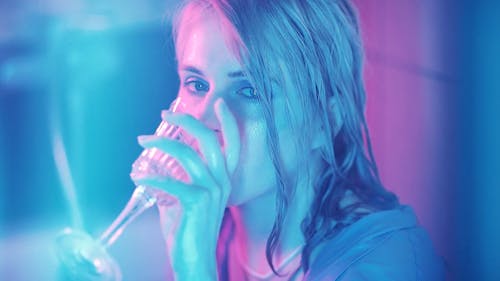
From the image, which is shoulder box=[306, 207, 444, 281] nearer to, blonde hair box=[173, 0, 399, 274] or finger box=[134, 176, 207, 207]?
blonde hair box=[173, 0, 399, 274]

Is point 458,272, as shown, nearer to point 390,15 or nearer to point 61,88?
point 390,15

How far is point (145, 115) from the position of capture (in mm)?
825

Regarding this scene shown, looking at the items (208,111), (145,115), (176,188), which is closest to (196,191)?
(176,188)

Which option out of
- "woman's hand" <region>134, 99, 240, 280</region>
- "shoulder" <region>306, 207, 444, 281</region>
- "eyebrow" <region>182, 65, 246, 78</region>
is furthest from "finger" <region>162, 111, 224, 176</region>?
"shoulder" <region>306, 207, 444, 281</region>

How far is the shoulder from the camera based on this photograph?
719 mm

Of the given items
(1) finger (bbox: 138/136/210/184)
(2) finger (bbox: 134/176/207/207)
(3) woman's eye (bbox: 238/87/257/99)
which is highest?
(3) woman's eye (bbox: 238/87/257/99)

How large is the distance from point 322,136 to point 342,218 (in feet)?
0.47

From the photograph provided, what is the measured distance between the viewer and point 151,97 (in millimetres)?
839

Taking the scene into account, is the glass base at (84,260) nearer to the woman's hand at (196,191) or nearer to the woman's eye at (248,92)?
the woman's hand at (196,191)

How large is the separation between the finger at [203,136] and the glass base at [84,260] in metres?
0.20

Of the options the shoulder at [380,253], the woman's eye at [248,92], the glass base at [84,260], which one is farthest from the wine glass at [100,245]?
the shoulder at [380,253]

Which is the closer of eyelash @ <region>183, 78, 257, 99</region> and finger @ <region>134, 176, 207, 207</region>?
finger @ <region>134, 176, 207, 207</region>

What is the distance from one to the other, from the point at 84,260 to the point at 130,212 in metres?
0.11

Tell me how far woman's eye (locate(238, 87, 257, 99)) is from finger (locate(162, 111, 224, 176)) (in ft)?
0.34
